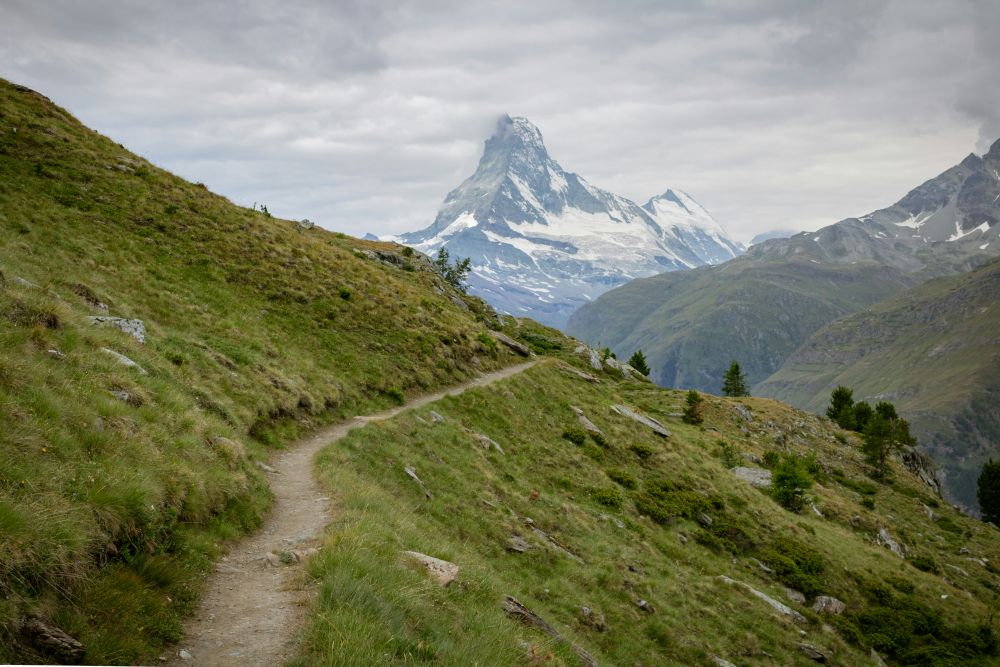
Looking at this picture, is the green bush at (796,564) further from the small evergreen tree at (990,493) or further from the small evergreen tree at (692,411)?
the small evergreen tree at (990,493)

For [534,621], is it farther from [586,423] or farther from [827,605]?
[586,423]

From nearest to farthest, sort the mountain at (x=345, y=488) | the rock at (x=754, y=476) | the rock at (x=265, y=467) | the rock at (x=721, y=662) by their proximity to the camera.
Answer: the mountain at (x=345, y=488), the rock at (x=265, y=467), the rock at (x=721, y=662), the rock at (x=754, y=476)

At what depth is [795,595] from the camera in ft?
89.3

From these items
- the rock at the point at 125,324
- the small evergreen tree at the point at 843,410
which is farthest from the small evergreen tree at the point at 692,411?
the rock at the point at 125,324

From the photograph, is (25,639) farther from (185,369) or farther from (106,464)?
(185,369)

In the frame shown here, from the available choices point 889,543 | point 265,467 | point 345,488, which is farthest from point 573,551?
point 889,543

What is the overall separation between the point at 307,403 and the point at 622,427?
2396 centimetres

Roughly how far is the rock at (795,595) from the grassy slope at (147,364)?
2230 cm

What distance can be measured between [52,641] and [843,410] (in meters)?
108

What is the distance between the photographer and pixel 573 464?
3052cm

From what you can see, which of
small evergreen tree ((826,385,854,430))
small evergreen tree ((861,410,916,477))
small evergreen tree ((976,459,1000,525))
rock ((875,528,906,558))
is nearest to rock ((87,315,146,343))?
rock ((875,528,906,558))

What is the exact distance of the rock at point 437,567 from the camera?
476 inches

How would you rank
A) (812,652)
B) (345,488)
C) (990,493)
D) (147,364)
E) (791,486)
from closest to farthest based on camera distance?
(147,364)
(345,488)
(812,652)
(791,486)
(990,493)

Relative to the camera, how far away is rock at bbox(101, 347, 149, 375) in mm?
14617
